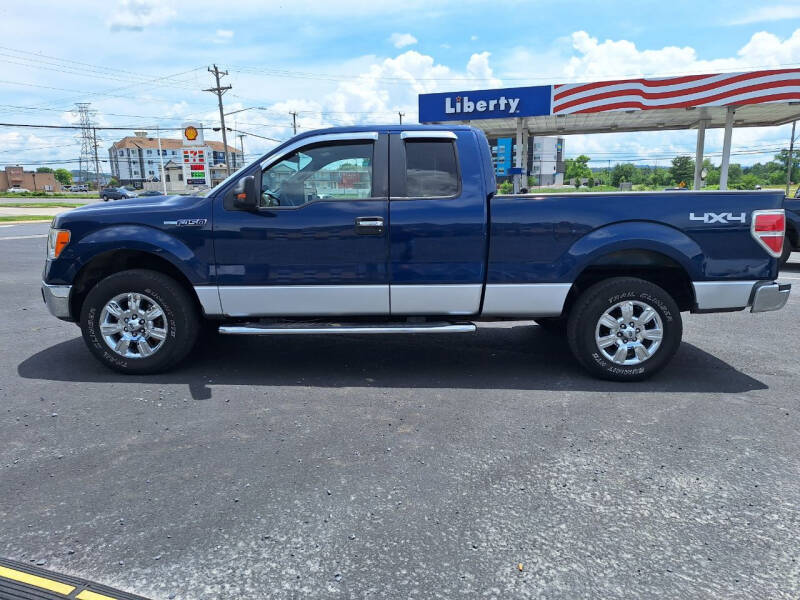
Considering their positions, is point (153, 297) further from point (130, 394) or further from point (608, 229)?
point (608, 229)

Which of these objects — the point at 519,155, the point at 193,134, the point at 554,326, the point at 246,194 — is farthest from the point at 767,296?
the point at 193,134

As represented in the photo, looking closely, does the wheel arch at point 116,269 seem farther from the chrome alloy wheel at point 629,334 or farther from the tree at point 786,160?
the tree at point 786,160

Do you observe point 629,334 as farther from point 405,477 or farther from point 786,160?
point 786,160

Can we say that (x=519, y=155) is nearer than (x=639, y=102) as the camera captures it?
No

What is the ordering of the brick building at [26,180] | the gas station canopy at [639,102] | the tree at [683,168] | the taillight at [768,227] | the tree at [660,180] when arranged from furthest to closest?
1. the brick building at [26,180]
2. the tree at [683,168]
3. the tree at [660,180]
4. the gas station canopy at [639,102]
5. the taillight at [768,227]

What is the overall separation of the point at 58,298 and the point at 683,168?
9982 cm

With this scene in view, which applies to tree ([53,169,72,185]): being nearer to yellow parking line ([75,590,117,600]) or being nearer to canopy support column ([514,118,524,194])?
canopy support column ([514,118,524,194])

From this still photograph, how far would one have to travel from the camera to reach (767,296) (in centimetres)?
469

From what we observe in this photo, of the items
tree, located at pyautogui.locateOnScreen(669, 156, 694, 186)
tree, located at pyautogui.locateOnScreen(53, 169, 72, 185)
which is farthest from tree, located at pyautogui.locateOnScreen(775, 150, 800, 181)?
tree, located at pyautogui.locateOnScreen(53, 169, 72, 185)

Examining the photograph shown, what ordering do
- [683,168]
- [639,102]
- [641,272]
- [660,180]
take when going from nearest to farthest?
[641,272] → [639,102] → [660,180] → [683,168]

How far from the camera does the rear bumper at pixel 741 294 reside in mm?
4689

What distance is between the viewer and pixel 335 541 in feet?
8.78

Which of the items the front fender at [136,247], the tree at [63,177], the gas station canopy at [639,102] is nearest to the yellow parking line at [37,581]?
the front fender at [136,247]

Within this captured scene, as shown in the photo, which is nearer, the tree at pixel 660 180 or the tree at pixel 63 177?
the tree at pixel 660 180
